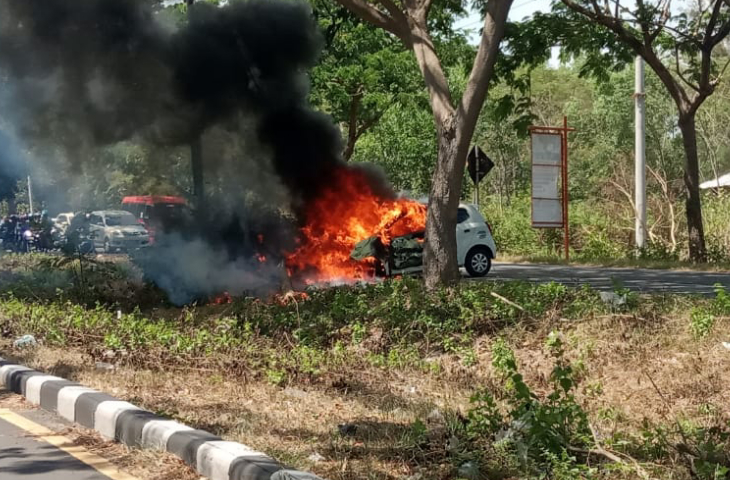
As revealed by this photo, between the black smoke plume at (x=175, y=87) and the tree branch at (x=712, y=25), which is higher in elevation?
the tree branch at (x=712, y=25)

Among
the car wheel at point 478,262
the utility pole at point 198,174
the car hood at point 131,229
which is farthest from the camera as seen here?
the car wheel at point 478,262

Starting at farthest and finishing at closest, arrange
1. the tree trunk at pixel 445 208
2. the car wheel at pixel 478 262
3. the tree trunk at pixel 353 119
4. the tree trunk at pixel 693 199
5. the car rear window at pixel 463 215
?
the tree trunk at pixel 353 119 < the tree trunk at pixel 693 199 < the car rear window at pixel 463 215 < the car wheel at pixel 478 262 < the tree trunk at pixel 445 208

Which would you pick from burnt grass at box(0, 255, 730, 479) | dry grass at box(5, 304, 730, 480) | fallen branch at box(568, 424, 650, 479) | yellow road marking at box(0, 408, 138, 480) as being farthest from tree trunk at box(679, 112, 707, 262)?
yellow road marking at box(0, 408, 138, 480)

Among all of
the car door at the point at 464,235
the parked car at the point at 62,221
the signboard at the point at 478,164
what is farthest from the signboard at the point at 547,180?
the parked car at the point at 62,221

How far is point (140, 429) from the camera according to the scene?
4.73 meters

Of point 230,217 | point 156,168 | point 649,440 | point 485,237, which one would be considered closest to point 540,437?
point 649,440

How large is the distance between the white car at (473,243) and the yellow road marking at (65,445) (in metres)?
9.87

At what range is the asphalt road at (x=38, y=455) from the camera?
4.33m

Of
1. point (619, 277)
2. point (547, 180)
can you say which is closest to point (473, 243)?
point (619, 277)

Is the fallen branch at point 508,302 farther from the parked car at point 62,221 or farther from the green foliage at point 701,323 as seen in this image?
the parked car at point 62,221

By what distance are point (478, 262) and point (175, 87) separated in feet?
20.6

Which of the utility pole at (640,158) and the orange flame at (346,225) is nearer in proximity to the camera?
the orange flame at (346,225)

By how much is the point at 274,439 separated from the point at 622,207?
17.4m

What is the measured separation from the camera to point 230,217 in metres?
11.6
